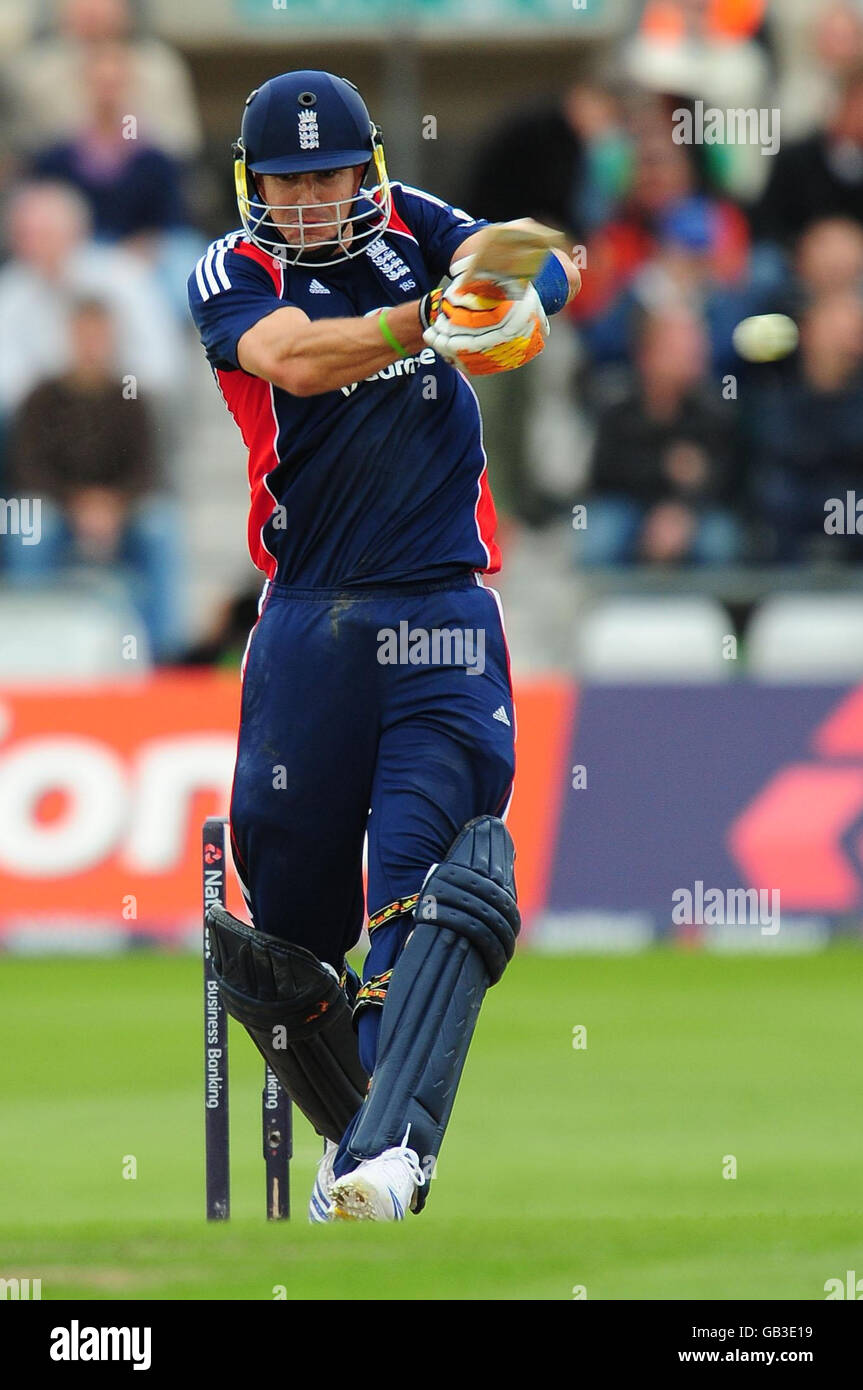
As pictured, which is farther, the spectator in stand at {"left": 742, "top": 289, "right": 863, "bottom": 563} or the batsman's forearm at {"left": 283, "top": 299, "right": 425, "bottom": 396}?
the spectator in stand at {"left": 742, "top": 289, "right": 863, "bottom": 563}

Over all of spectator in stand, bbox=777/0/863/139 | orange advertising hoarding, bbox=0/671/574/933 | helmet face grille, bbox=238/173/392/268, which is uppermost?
spectator in stand, bbox=777/0/863/139

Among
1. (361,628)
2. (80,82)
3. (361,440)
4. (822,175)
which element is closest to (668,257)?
(822,175)

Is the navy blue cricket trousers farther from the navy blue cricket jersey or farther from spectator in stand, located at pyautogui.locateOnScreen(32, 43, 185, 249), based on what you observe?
spectator in stand, located at pyautogui.locateOnScreen(32, 43, 185, 249)

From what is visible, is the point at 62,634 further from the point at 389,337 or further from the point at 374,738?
the point at 389,337

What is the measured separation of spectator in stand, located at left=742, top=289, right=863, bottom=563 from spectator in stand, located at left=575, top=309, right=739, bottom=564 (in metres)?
0.21

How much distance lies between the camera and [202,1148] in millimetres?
8750

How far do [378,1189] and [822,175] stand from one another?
10.4m

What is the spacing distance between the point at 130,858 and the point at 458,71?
28.2ft

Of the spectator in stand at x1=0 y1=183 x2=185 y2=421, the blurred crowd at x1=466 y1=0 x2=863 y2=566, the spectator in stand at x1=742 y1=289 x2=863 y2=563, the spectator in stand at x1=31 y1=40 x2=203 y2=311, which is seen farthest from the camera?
the spectator in stand at x1=31 y1=40 x2=203 y2=311

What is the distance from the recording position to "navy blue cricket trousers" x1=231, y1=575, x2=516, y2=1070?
20.5 ft

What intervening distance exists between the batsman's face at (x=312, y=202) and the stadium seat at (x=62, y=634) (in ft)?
24.8

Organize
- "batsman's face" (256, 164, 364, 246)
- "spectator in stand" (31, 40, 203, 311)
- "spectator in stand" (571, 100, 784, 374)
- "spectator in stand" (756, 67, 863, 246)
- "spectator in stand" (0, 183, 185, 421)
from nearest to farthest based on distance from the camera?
"batsman's face" (256, 164, 364, 246), "spectator in stand" (571, 100, 784, 374), "spectator in stand" (0, 183, 185, 421), "spectator in stand" (756, 67, 863, 246), "spectator in stand" (31, 40, 203, 311)

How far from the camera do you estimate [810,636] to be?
13758 millimetres

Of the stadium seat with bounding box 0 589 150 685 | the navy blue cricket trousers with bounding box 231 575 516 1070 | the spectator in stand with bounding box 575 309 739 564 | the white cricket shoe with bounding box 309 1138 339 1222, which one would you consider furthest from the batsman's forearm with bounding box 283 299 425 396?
the spectator in stand with bounding box 575 309 739 564
